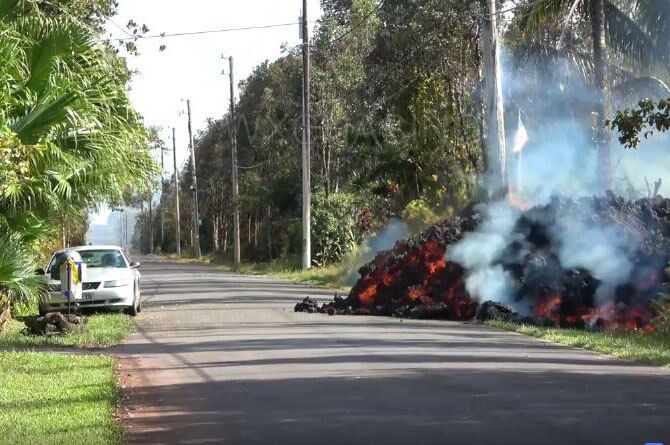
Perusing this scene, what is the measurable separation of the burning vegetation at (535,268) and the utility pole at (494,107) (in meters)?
1.39

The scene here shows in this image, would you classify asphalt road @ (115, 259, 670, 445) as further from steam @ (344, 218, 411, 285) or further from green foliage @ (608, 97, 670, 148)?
steam @ (344, 218, 411, 285)

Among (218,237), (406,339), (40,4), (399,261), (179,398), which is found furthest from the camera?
(218,237)

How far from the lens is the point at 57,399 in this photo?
1118 cm

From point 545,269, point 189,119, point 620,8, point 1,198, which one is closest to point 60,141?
point 1,198

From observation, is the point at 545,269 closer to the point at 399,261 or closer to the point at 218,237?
the point at 399,261

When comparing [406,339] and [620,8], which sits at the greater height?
[620,8]

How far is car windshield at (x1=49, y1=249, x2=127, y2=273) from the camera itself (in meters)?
23.3

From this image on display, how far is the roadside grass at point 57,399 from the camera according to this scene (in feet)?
30.1

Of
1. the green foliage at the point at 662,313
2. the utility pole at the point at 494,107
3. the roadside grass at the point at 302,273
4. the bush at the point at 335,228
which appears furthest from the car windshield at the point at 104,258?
the bush at the point at 335,228

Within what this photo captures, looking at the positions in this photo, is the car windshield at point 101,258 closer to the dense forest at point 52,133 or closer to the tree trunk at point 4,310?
the tree trunk at point 4,310

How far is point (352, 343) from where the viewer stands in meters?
16.9

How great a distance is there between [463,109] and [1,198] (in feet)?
81.4

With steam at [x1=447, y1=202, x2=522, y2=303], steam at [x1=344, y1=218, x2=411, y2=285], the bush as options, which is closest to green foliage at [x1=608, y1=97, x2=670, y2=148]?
steam at [x1=447, y1=202, x2=522, y2=303]

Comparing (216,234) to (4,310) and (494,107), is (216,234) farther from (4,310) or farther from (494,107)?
(4,310)
